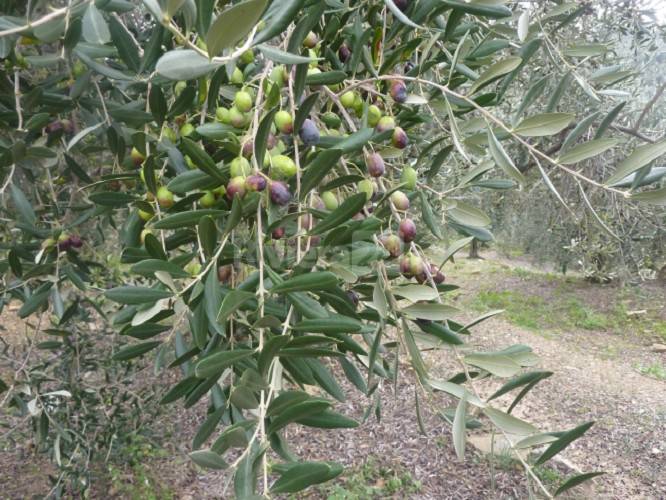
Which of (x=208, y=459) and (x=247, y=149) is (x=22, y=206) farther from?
(x=208, y=459)

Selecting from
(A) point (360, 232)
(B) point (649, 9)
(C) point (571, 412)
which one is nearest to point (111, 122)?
(A) point (360, 232)

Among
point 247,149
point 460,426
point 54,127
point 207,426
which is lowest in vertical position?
point 207,426

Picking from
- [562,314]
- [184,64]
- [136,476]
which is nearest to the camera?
[184,64]

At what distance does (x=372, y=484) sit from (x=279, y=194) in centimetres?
317

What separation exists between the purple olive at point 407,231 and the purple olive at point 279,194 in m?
0.26

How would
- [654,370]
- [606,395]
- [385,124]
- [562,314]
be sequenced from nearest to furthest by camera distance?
1. [385,124]
2. [606,395]
3. [654,370]
4. [562,314]

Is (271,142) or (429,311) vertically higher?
(271,142)

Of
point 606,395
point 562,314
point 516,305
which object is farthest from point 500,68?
point 516,305

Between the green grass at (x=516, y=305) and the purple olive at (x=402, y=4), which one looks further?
the green grass at (x=516, y=305)

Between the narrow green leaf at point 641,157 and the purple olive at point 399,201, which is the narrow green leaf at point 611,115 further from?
the purple olive at point 399,201

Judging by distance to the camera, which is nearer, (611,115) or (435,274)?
(611,115)

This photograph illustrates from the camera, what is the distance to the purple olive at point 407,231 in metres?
0.93

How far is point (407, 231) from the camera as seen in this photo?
36.9 inches

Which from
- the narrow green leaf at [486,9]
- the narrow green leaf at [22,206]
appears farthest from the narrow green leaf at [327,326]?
the narrow green leaf at [22,206]
